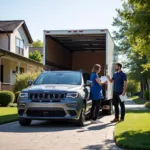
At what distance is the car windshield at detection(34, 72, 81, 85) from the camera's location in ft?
41.0

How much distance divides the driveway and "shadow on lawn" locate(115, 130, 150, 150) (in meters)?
0.25

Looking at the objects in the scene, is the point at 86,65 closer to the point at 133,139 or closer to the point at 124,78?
the point at 124,78

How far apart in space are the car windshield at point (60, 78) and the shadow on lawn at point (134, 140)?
3569 mm

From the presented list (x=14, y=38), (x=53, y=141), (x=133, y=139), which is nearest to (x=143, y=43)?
(x=133, y=139)

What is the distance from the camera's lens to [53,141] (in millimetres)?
8477

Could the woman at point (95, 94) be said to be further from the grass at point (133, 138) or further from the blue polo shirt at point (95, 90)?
the grass at point (133, 138)

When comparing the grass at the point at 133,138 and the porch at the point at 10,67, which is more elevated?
the porch at the point at 10,67

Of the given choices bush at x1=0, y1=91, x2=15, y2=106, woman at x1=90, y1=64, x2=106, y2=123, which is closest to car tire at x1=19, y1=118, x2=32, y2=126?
woman at x1=90, y1=64, x2=106, y2=123

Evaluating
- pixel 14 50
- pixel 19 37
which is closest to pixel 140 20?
pixel 14 50

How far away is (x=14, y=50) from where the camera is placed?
3903 centimetres

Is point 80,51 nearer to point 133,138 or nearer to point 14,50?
point 133,138

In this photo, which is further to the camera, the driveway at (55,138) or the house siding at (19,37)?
the house siding at (19,37)

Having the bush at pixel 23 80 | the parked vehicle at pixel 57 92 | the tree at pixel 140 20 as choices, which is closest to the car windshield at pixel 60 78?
the parked vehicle at pixel 57 92

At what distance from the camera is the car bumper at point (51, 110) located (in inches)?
431
